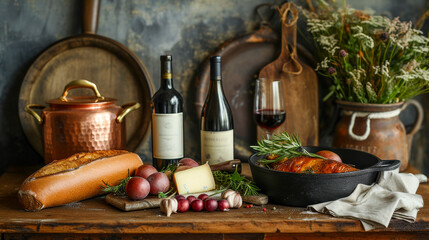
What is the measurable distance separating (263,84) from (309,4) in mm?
393

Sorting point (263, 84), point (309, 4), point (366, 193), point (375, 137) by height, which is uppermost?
point (309, 4)

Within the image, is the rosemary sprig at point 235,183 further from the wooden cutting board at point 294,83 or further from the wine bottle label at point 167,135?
the wooden cutting board at point 294,83

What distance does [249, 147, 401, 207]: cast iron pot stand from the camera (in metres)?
1.04

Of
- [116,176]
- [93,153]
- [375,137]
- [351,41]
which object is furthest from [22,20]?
[375,137]

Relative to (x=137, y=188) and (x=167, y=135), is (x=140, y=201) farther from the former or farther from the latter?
(x=167, y=135)

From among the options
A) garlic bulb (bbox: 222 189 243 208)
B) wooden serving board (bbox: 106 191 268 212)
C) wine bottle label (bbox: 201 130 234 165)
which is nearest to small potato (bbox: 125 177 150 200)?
wooden serving board (bbox: 106 191 268 212)

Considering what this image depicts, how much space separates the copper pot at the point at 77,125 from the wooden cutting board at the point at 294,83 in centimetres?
58

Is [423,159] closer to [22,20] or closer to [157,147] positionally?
[157,147]

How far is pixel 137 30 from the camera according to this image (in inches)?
63.7

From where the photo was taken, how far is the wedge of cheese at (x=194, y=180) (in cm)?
114

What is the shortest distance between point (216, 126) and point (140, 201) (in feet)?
1.41

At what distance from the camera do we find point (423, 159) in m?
1.71

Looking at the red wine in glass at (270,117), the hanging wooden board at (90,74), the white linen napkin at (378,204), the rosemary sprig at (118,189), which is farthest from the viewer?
the hanging wooden board at (90,74)

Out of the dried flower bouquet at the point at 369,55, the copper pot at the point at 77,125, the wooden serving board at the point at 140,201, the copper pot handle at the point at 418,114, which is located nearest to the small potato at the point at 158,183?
the wooden serving board at the point at 140,201
